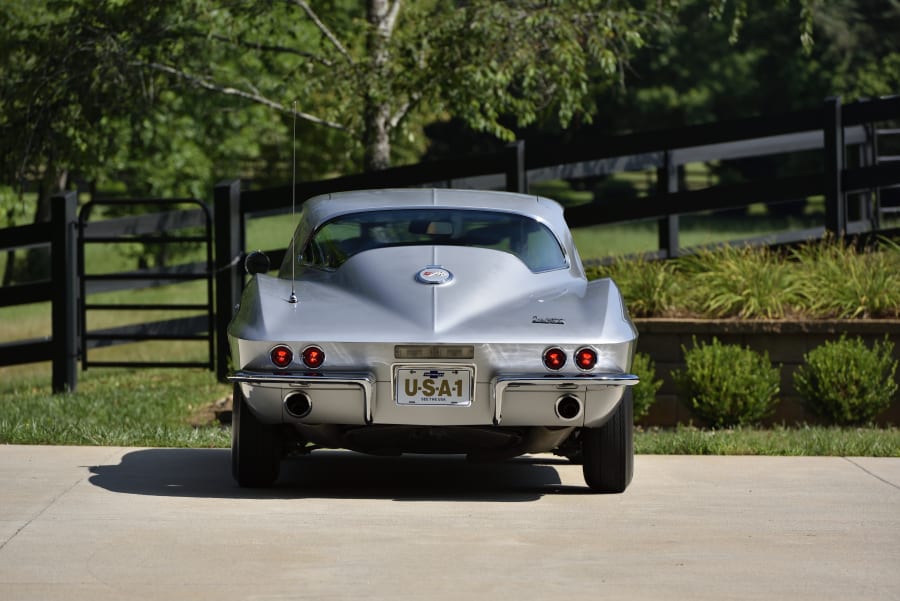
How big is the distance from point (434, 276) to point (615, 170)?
783 cm

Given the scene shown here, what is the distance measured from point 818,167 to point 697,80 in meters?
6.76

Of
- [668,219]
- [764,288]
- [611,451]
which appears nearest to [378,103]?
[668,219]

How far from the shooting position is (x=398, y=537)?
22.4ft

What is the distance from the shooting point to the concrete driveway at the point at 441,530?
5.93 metres

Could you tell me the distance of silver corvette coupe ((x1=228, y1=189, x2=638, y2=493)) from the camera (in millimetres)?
7355

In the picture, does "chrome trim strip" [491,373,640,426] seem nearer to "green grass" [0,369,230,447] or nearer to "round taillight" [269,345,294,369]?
"round taillight" [269,345,294,369]

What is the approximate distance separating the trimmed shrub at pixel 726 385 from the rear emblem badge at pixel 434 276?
3731 millimetres

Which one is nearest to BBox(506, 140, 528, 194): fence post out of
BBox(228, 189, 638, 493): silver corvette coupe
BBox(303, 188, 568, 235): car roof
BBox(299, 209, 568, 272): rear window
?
BBox(303, 188, 568, 235): car roof

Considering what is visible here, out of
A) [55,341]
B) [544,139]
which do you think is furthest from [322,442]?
[544,139]

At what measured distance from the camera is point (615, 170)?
605 inches

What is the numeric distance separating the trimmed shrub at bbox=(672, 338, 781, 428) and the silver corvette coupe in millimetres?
2986

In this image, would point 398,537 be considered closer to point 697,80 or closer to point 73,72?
point 73,72

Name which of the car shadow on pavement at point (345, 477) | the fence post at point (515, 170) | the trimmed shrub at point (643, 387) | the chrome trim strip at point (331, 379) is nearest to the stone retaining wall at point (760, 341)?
the trimmed shrub at point (643, 387)

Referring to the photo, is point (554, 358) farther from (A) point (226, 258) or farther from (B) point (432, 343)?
(A) point (226, 258)
